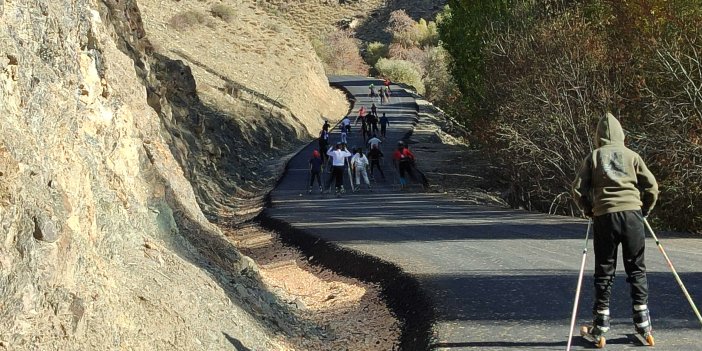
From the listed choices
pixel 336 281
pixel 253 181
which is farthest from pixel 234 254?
pixel 253 181

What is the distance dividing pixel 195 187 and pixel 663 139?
45.0 ft

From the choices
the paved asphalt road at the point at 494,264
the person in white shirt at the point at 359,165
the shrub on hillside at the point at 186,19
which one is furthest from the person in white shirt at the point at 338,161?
the shrub on hillside at the point at 186,19

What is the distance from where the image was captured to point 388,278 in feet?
49.6

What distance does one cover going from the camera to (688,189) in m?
22.4

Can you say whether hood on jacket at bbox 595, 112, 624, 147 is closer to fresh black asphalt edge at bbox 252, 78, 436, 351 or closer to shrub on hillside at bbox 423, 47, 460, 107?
fresh black asphalt edge at bbox 252, 78, 436, 351

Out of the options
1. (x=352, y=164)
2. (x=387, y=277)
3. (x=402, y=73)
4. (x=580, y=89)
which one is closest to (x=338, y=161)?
(x=352, y=164)

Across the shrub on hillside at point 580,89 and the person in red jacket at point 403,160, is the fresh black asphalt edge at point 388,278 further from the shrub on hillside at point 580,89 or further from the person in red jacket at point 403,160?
the person in red jacket at point 403,160

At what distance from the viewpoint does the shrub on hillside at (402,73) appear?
98.5 m

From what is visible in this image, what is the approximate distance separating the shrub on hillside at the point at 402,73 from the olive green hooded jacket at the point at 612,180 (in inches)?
3494

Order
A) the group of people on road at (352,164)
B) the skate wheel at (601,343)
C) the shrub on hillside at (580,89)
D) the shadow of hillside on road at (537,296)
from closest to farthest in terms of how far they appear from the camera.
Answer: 1. the skate wheel at (601,343)
2. the shadow of hillside on road at (537,296)
3. the shrub on hillside at (580,89)
4. the group of people on road at (352,164)

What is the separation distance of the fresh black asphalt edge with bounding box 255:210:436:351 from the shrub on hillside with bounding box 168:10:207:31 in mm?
39270

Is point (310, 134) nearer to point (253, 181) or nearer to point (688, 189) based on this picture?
point (253, 181)

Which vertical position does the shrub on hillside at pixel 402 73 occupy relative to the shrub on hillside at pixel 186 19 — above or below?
below

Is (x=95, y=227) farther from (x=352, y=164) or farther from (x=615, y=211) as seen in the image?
(x=352, y=164)
